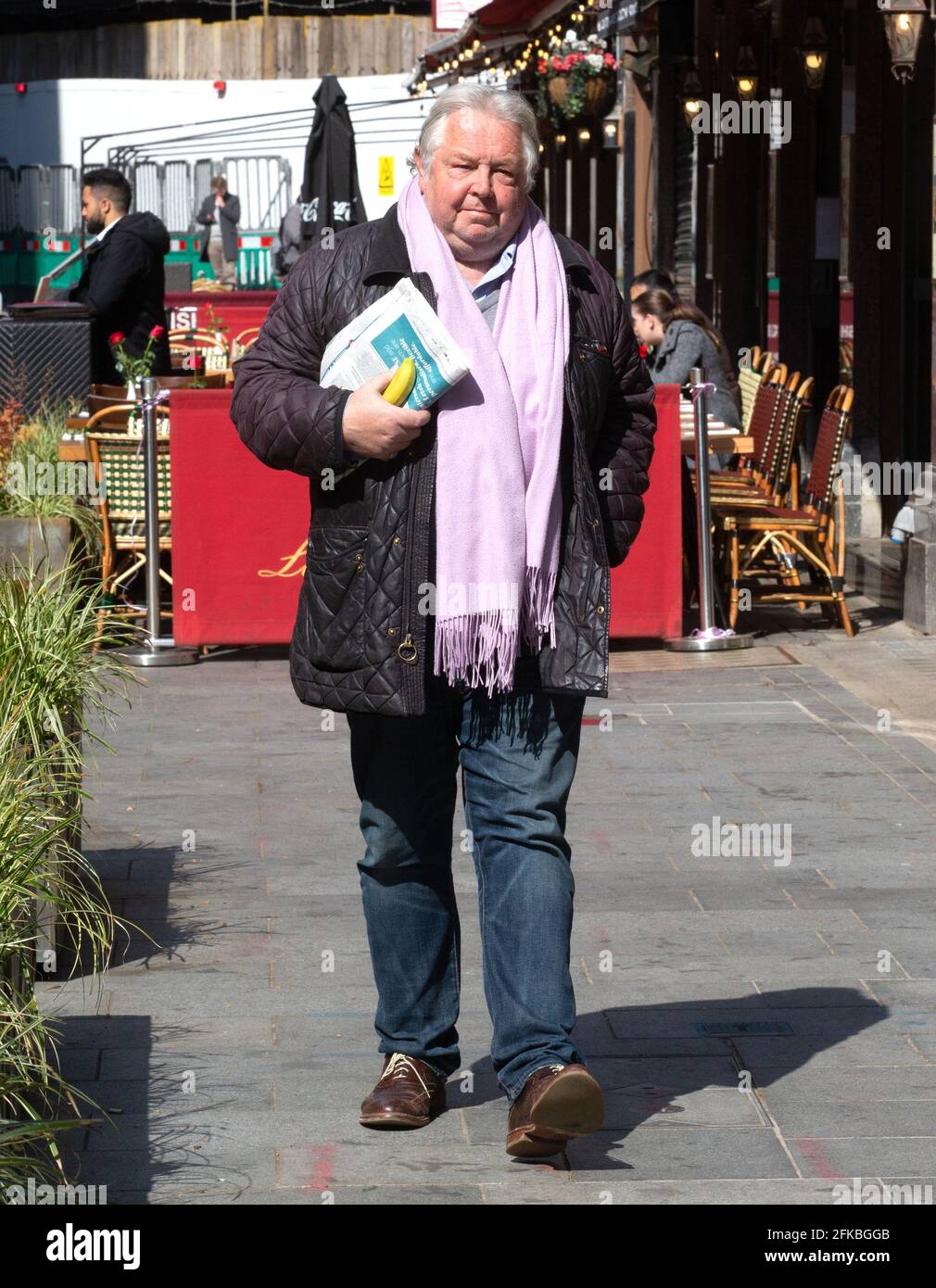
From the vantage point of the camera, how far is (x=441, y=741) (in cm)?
418

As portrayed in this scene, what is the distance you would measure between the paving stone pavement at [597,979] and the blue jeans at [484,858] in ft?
0.79

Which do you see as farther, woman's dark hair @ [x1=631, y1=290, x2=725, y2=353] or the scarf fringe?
woman's dark hair @ [x1=631, y1=290, x2=725, y2=353]

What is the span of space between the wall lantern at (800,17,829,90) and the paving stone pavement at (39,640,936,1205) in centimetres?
676

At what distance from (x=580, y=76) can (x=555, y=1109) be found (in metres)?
17.9

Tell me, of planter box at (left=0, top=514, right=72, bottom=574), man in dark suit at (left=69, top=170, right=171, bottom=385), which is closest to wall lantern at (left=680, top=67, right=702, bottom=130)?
man in dark suit at (left=69, top=170, right=171, bottom=385)

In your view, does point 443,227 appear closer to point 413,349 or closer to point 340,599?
point 413,349

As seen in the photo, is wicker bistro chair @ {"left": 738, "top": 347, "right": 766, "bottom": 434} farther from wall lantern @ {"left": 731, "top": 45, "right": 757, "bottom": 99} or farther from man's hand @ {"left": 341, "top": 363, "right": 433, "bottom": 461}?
man's hand @ {"left": 341, "top": 363, "right": 433, "bottom": 461}

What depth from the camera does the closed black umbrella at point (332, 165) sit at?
1766 cm

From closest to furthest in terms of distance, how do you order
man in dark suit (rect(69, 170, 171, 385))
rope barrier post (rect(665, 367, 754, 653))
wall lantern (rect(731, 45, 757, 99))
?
rope barrier post (rect(665, 367, 754, 653)) → man in dark suit (rect(69, 170, 171, 385)) → wall lantern (rect(731, 45, 757, 99))

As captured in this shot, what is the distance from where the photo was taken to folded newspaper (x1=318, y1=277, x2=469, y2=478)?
3.93 m

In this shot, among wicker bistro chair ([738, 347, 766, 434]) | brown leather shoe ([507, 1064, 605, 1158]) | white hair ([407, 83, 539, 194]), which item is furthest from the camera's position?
wicker bistro chair ([738, 347, 766, 434])
